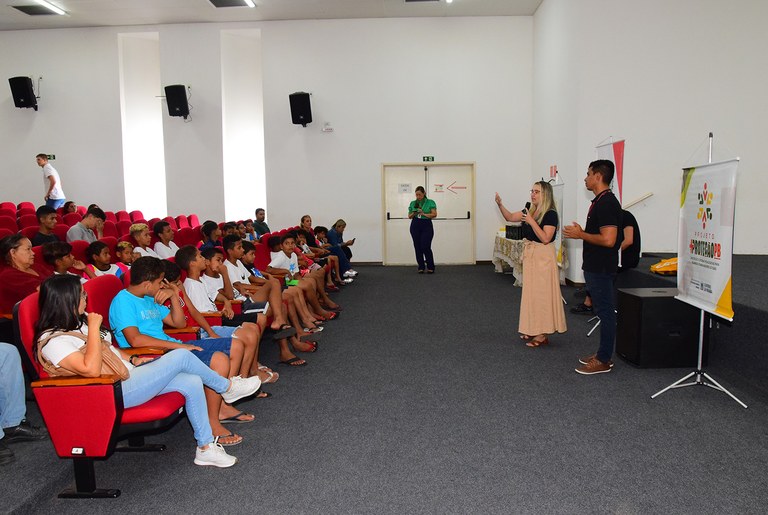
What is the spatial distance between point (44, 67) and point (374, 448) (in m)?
12.2

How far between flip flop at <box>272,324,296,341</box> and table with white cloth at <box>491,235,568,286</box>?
186 inches

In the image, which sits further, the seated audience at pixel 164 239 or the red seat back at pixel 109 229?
the red seat back at pixel 109 229

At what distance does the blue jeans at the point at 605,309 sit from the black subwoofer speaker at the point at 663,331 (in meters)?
0.25

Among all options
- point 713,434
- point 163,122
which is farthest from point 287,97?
point 713,434

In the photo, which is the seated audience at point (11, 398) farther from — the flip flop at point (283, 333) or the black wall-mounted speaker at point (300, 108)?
the black wall-mounted speaker at point (300, 108)

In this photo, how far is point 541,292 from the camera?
199 inches

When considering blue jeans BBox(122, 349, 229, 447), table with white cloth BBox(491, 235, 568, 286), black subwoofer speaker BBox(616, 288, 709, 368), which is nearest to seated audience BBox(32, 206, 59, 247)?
blue jeans BBox(122, 349, 229, 447)

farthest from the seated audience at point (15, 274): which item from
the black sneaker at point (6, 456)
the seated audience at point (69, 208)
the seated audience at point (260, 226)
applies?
the seated audience at point (69, 208)

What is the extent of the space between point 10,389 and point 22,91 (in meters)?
10.8

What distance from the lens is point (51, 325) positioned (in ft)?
8.08

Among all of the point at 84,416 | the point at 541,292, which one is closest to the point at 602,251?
the point at 541,292

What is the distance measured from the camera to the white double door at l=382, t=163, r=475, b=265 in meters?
11.8

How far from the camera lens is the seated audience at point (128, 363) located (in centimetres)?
242

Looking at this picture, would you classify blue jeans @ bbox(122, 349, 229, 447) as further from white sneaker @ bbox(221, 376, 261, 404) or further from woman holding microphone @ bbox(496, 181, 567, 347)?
woman holding microphone @ bbox(496, 181, 567, 347)
